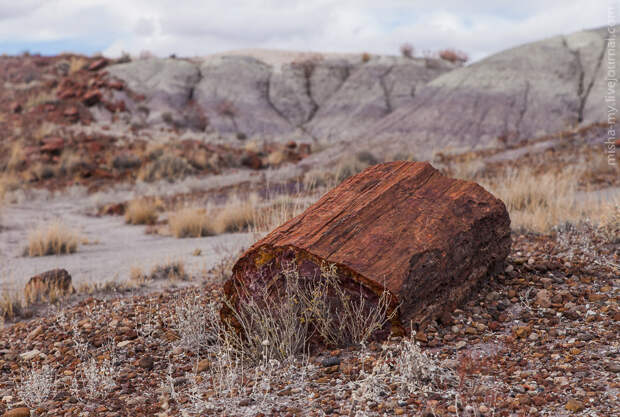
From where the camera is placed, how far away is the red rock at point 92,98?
82.5ft

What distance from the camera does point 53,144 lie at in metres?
19.3

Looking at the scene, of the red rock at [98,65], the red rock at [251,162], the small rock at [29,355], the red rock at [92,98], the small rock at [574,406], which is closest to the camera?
the small rock at [574,406]

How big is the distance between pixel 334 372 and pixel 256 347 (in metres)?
0.65

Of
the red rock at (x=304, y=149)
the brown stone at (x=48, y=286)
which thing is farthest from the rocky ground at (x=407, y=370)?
the red rock at (x=304, y=149)

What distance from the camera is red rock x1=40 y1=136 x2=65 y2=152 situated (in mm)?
19094

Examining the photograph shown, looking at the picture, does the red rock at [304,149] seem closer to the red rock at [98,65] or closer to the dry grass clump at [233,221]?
the dry grass clump at [233,221]

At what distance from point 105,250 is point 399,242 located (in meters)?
6.90

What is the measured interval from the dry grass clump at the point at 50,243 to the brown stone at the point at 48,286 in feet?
8.69

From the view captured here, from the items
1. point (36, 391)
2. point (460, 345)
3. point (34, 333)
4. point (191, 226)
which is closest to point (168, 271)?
point (34, 333)

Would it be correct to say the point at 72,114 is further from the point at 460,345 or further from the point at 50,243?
the point at 460,345

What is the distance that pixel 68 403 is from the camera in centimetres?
309

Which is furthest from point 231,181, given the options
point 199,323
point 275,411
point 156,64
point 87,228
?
point 156,64

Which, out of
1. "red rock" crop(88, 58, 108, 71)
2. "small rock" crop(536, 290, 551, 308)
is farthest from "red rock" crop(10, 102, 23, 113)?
"small rock" crop(536, 290, 551, 308)

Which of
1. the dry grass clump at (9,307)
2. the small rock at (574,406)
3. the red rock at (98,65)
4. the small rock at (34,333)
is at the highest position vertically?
the red rock at (98,65)
